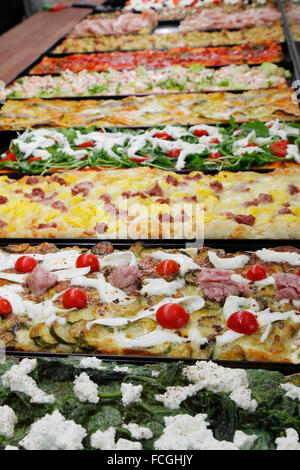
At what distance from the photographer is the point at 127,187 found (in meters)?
4.06

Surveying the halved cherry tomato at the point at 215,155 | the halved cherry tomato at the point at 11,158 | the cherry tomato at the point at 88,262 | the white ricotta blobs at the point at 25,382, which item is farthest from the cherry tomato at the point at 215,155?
the white ricotta blobs at the point at 25,382

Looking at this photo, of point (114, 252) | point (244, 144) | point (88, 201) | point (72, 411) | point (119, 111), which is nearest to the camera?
point (72, 411)

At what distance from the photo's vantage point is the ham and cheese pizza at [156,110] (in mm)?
5215

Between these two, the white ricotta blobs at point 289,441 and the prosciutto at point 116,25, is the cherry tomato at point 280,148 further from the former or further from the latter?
→ the prosciutto at point 116,25

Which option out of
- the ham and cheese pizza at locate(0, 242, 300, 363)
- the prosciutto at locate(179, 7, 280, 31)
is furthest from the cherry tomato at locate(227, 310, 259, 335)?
the prosciutto at locate(179, 7, 280, 31)

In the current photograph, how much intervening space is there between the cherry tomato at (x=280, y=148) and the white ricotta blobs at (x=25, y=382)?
300cm

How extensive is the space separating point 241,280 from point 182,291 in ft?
1.17

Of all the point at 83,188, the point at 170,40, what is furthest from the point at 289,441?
the point at 170,40

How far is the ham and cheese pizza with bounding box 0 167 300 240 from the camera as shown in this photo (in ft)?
11.4

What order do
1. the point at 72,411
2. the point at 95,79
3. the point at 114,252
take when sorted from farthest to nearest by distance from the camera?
1. the point at 95,79
2. the point at 114,252
3. the point at 72,411

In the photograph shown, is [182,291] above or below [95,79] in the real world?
below
